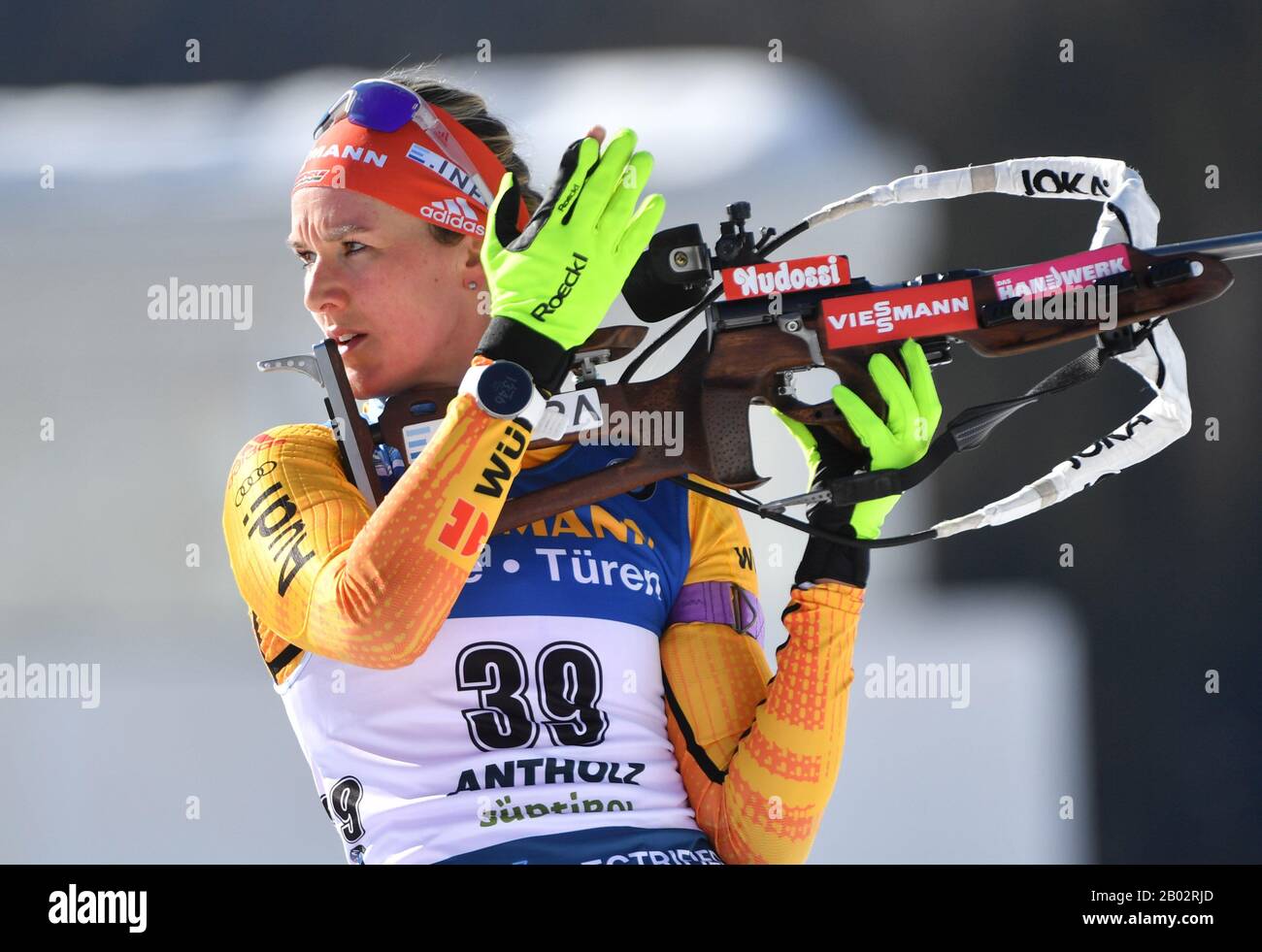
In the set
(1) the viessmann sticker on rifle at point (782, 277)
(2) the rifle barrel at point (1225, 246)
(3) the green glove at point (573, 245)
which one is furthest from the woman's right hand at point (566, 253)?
(2) the rifle barrel at point (1225, 246)

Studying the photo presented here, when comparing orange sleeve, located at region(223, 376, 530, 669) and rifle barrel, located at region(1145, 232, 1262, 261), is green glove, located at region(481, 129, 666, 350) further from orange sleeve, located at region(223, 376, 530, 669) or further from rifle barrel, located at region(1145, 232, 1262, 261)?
rifle barrel, located at region(1145, 232, 1262, 261)

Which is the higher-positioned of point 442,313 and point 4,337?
point 4,337

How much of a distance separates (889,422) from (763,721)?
1.03 feet

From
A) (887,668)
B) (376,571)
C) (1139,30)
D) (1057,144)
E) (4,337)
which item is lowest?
(887,668)

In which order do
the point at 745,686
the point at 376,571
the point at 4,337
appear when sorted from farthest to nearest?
1. the point at 4,337
2. the point at 745,686
3. the point at 376,571

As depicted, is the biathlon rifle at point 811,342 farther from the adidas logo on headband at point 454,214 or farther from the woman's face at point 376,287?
the adidas logo on headband at point 454,214

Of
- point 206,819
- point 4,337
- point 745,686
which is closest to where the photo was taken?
point 745,686

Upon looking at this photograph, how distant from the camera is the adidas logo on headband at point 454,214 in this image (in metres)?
1.37

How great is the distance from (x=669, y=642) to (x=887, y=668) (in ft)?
2.91

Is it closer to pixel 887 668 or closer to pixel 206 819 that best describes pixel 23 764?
pixel 206 819

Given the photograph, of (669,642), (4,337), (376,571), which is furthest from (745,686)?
(4,337)

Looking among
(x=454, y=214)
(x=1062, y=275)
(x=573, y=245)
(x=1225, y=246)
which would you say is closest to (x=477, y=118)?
(x=454, y=214)

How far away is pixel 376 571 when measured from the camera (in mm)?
1090

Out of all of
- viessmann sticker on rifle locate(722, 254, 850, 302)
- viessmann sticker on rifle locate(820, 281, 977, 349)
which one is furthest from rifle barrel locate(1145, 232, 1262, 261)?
viessmann sticker on rifle locate(722, 254, 850, 302)
